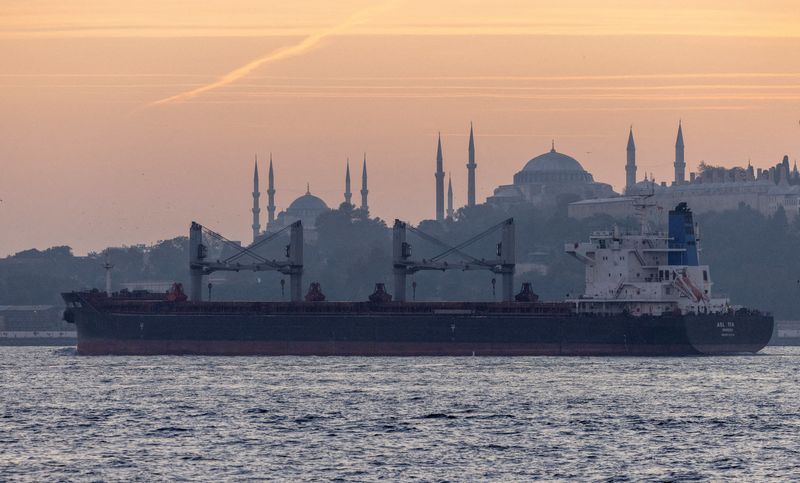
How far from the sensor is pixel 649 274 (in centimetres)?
12244

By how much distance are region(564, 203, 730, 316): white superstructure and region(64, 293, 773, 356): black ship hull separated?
7.93ft

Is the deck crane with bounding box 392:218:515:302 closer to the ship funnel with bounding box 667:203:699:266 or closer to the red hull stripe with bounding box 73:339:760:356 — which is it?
the red hull stripe with bounding box 73:339:760:356

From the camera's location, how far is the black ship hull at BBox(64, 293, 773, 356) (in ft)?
388

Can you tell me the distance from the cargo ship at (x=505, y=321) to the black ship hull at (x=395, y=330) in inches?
2.6

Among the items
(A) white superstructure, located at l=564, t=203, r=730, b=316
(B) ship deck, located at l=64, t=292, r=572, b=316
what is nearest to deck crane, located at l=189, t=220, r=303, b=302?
(B) ship deck, located at l=64, t=292, r=572, b=316

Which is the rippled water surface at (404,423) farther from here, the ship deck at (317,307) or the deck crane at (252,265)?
the deck crane at (252,265)

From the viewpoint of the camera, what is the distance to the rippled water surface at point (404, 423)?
58.8 metres

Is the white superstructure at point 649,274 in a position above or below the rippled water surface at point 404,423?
above

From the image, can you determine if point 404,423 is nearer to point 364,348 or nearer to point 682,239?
point 364,348

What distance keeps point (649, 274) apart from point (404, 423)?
54.3m

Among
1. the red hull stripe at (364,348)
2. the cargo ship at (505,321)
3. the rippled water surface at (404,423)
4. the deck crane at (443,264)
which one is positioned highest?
the deck crane at (443,264)

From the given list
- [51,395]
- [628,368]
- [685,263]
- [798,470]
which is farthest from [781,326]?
[798,470]

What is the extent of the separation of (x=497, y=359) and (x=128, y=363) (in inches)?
878

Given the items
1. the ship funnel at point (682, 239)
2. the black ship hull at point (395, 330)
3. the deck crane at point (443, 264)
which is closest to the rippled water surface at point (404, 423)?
the black ship hull at point (395, 330)
